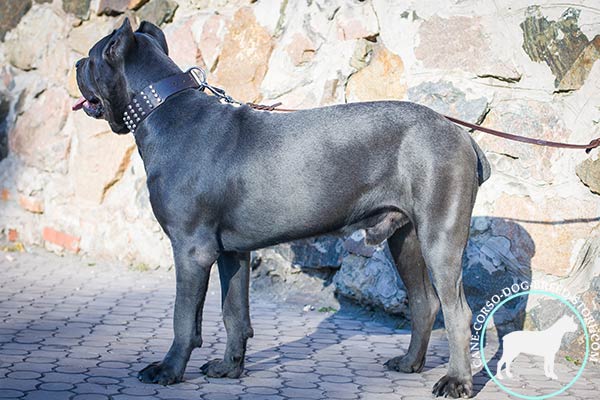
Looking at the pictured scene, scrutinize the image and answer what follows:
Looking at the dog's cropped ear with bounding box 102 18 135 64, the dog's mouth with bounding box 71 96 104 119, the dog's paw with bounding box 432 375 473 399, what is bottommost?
the dog's paw with bounding box 432 375 473 399

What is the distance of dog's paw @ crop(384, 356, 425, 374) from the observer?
440 centimetres

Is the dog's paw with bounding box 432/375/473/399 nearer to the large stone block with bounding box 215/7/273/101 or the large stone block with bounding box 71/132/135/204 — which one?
the large stone block with bounding box 215/7/273/101

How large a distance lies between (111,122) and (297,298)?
2324 mm

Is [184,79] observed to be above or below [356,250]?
above

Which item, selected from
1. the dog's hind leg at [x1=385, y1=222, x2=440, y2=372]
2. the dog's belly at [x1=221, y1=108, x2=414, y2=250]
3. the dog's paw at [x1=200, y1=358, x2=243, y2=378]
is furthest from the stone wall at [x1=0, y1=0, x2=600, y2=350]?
the dog's paw at [x1=200, y1=358, x2=243, y2=378]

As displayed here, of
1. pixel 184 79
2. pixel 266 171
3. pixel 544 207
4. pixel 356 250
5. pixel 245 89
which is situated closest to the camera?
pixel 266 171

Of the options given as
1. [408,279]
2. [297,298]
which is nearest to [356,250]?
[297,298]

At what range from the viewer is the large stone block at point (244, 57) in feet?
21.5

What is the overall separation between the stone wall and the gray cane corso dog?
3.97ft

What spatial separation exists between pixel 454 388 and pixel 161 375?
52.9 inches

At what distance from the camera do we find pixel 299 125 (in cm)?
404

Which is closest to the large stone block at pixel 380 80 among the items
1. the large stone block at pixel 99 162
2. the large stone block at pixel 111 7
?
the large stone block at pixel 99 162

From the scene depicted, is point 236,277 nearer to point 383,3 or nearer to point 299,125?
point 299,125

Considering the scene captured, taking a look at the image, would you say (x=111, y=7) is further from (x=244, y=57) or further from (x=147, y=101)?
(x=147, y=101)
